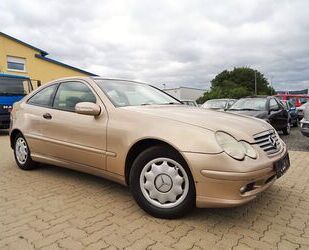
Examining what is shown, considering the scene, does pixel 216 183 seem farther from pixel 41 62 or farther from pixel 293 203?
pixel 41 62

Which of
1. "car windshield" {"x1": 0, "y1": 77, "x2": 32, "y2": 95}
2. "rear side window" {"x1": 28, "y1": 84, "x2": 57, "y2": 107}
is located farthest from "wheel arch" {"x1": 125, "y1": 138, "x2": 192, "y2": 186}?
"car windshield" {"x1": 0, "y1": 77, "x2": 32, "y2": 95}

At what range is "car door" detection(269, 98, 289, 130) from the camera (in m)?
9.68

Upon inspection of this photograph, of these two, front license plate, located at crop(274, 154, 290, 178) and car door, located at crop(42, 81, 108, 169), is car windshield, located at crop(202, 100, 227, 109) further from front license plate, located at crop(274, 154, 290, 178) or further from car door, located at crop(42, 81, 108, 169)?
front license plate, located at crop(274, 154, 290, 178)

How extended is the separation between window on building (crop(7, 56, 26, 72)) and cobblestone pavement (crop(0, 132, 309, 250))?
19456mm

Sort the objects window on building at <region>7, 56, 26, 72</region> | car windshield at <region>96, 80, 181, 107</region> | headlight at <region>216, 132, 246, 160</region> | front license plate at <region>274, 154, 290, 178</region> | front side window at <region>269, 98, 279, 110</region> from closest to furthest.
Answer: headlight at <region>216, 132, 246, 160</region>
front license plate at <region>274, 154, 290, 178</region>
car windshield at <region>96, 80, 181, 107</region>
front side window at <region>269, 98, 279, 110</region>
window on building at <region>7, 56, 26, 72</region>

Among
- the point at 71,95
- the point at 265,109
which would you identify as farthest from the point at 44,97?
the point at 265,109

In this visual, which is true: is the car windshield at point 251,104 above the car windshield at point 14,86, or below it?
below

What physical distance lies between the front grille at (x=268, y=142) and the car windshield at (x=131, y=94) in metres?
1.43

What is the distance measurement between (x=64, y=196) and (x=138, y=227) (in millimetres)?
1276

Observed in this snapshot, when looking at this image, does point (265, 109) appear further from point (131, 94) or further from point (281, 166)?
point (281, 166)

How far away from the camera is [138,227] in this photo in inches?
116

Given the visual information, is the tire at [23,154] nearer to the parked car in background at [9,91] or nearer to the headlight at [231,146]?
the headlight at [231,146]

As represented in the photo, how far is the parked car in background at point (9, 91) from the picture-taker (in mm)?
11203

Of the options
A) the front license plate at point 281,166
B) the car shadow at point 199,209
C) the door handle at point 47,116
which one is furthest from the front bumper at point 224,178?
the door handle at point 47,116
